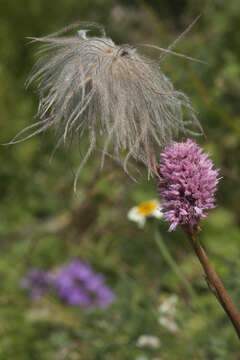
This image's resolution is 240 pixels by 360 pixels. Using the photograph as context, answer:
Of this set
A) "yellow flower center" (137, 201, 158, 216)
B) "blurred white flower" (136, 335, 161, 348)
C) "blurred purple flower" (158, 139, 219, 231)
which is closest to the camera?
"blurred purple flower" (158, 139, 219, 231)

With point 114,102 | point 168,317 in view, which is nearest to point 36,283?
point 168,317

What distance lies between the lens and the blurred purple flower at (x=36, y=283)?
11.3 ft

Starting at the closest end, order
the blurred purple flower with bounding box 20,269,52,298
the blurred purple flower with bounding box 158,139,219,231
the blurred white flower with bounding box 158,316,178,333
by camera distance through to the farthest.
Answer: the blurred purple flower with bounding box 158,139,219,231 → the blurred white flower with bounding box 158,316,178,333 → the blurred purple flower with bounding box 20,269,52,298

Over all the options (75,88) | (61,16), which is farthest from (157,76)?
(61,16)

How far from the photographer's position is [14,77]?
5309 mm

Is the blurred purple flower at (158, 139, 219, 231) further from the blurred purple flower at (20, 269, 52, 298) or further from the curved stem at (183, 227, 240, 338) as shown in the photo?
the blurred purple flower at (20, 269, 52, 298)

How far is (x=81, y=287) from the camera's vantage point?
3.43 m

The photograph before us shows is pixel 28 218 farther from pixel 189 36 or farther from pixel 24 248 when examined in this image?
pixel 189 36

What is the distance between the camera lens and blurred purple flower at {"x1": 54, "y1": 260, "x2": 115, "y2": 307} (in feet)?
10.9

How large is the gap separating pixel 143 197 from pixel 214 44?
5.84ft

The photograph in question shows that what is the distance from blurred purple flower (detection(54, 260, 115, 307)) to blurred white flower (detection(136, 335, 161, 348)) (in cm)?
82

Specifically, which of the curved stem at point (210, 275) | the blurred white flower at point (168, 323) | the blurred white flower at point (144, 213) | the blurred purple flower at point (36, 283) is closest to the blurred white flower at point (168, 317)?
the blurred white flower at point (168, 323)

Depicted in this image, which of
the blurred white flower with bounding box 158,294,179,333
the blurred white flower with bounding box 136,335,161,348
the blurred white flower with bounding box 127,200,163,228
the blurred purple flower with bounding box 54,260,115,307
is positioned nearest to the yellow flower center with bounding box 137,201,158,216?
the blurred white flower with bounding box 127,200,163,228

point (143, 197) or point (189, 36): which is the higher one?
point (189, 36)
